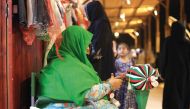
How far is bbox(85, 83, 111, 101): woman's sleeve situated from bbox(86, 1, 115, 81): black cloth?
1.51m

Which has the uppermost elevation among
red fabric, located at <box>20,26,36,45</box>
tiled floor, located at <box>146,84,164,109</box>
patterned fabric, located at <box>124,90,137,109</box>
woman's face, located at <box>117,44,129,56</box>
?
red fabric, located at <box>20,26,36,45</box>

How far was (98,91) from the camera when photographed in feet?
7.61

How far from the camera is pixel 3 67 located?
2.04 meters

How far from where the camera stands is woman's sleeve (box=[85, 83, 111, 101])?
228 cm

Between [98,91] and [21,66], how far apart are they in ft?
1.73

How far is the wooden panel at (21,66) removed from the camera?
227 centimetres

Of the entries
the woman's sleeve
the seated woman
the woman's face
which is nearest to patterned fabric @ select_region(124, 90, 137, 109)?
the seated woman

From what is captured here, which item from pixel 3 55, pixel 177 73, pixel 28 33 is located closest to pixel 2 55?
pixel 3 55

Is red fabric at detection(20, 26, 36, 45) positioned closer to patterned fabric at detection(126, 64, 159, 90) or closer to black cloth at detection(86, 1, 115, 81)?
patterned fabric at detection(126, 64, 159, 90)

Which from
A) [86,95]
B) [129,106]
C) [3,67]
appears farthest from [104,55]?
[3,67]

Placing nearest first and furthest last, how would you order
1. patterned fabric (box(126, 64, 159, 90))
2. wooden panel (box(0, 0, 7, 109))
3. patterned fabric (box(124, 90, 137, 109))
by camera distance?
1. wooden panel (box(0, 0, 7, 109))
2. patterned fabric (box(126, 64, 159, 90))
3. patterned fabric (box(124, 90, 137, 109))

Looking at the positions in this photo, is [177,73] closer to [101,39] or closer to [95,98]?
[101,39]

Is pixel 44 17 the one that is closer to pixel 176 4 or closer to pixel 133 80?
pixel 133 80

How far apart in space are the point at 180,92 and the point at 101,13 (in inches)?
55.9
